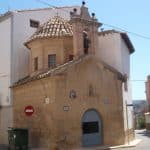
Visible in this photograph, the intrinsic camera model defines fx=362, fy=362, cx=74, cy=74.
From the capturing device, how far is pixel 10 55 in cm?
2769

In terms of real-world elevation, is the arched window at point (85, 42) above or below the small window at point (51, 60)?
above

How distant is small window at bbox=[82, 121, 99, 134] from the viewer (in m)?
23.2

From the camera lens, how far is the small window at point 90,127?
2325 centimetres

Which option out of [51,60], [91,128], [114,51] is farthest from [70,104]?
[114,51]

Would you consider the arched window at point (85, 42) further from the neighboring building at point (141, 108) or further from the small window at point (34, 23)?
the neighboring building at point (141, 108)

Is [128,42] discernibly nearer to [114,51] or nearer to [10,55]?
[114,51]

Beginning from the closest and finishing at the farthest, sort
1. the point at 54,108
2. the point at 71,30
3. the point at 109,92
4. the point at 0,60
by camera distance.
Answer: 1. the point at 54,108
2. the point at 109,92
3. the point at 71,30
4. the point at 0,60

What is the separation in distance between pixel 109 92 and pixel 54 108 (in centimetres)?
494

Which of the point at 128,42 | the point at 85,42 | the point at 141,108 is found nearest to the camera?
the point at 85,42

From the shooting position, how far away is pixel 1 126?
2833 centimetres

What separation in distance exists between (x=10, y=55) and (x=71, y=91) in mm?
7492

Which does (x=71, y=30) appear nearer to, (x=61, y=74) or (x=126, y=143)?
(x=61, y=74)

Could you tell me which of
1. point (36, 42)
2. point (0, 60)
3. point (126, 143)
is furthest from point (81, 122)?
point (0, 60)

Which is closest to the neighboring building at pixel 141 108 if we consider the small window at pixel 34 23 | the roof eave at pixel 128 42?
the roof eave at pixel 128 42
